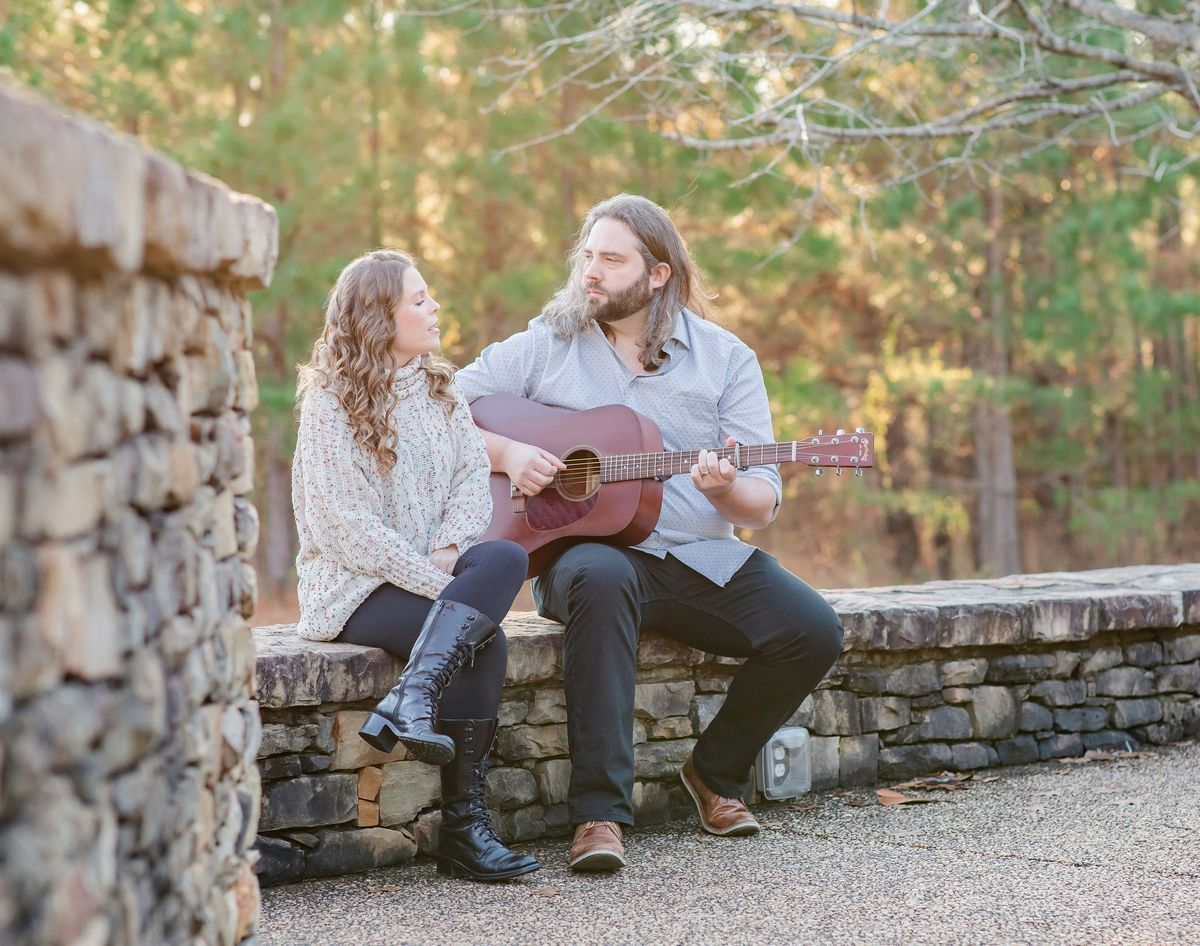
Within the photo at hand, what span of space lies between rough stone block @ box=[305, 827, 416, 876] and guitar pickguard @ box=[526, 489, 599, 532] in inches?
33.0

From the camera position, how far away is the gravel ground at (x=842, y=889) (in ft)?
8.41

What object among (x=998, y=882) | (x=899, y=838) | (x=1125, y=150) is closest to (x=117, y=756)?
(x=998, y=882)

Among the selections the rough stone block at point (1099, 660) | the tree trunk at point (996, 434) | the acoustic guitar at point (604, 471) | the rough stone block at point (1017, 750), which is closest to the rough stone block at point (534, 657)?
the acoustic guitar at point (604, 471)

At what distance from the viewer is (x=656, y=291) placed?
12.3ft

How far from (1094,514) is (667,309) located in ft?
30.0

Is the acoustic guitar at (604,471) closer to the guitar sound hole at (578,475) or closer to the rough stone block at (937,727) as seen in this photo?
the guitar sound hole at (578,475)

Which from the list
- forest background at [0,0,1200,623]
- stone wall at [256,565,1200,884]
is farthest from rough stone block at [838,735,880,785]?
forest background at [0,0,1200,623]

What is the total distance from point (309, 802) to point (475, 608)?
1.91 ft

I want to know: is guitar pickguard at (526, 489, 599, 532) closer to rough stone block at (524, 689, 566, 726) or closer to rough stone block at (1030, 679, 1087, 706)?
rough stone block at (524, 689, 566, 726)

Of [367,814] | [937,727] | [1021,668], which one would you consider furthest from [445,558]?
[1021,668]

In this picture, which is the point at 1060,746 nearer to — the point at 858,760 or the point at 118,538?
the point at 858,760

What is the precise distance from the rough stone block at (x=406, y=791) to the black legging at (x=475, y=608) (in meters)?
0.26

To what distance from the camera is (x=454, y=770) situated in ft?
9.52

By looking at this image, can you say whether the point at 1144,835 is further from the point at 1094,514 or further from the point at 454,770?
the point at 1094,514
